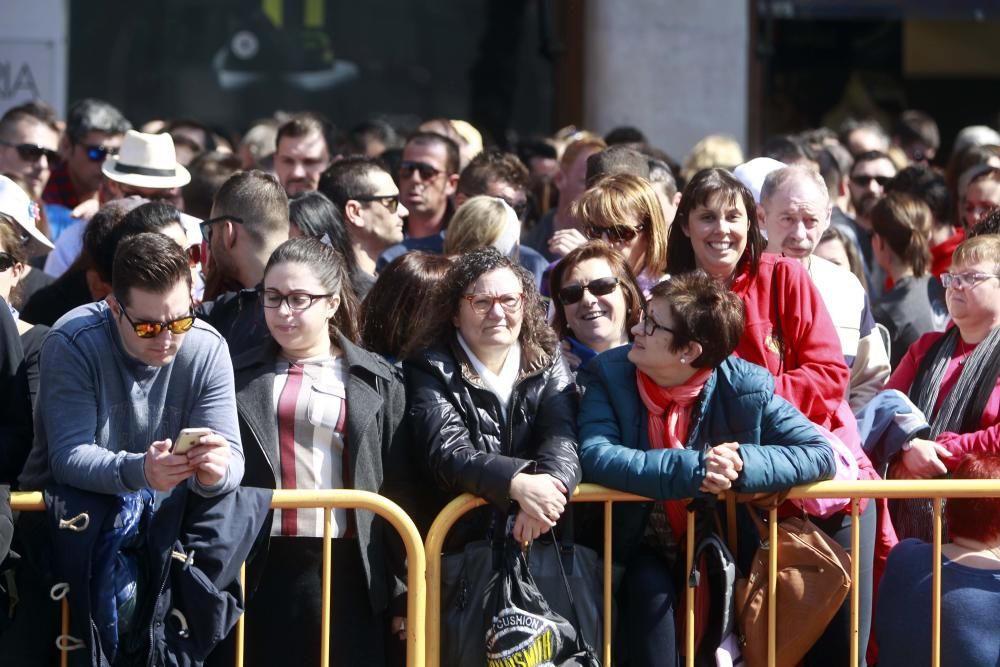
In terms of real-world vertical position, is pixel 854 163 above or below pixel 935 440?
above

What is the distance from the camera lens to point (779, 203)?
5801 mm

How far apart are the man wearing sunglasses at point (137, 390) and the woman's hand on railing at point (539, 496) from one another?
2.73ft

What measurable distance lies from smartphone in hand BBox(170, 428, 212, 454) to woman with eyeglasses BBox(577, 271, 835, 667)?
1.22 metres

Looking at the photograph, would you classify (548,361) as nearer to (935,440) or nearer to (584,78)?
(935,440)

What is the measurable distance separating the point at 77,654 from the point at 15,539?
393mm

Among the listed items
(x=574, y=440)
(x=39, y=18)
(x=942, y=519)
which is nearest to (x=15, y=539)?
(x=574, y=440)

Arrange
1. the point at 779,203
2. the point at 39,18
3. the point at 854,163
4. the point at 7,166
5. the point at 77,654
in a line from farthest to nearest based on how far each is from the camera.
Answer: the point at 39,18, the point at 854,163, the point at 7,166, the point at 779,203, the point at 77,654

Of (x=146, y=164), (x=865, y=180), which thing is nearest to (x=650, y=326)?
(x=146, y=164)

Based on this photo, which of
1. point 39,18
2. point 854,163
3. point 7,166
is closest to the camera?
point 7,166

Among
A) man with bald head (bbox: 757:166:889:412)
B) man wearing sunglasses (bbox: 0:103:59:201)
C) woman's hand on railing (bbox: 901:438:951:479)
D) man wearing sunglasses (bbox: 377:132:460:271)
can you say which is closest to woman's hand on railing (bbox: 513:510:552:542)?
woman's hand on railing (bbox: 901:438:951:479)

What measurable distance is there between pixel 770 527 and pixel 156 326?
6.48ft

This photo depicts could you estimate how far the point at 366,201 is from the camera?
6.65 m

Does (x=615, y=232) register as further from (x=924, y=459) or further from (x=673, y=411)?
(x=924, y=459)

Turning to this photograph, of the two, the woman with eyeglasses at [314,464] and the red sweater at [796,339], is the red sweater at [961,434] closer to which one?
the red sweater at [796,339]
